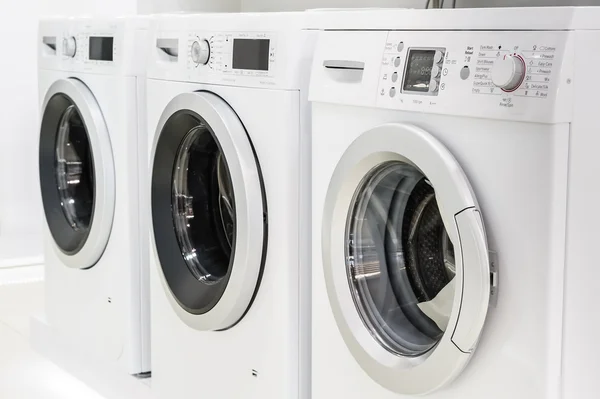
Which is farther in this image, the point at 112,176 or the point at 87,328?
the point at 87,328

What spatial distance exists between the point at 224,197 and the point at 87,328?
0.74 meters

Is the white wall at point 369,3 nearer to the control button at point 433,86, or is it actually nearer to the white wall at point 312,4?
the white wall at point 312,4

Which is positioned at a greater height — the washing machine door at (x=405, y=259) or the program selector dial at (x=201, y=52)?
the program selector dial at (x=201, y=52)

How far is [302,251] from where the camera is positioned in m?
1.66

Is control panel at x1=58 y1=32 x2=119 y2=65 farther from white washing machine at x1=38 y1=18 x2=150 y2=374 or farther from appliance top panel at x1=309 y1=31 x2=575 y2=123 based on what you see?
appliance top panel at x1=309 y1=31 x2=575 y2=123

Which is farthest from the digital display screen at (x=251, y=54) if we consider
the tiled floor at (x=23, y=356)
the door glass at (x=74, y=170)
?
the tiled floor at (x=23, y=356)

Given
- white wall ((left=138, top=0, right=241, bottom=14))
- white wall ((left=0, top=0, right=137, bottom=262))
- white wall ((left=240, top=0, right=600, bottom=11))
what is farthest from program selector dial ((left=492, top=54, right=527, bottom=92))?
white wall ((left=0, top=0, right=137, bottom=262))

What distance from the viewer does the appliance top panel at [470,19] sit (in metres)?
1.12

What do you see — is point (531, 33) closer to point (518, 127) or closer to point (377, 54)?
point (518, 127)

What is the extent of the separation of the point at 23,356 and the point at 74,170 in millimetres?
616

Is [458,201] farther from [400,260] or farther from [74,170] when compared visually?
[74,170]

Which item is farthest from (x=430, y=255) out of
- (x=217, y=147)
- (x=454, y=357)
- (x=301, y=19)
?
(x=217, y=147)

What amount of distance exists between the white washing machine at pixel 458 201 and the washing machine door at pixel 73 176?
0.89 meters

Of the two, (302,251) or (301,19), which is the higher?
(301,19)
